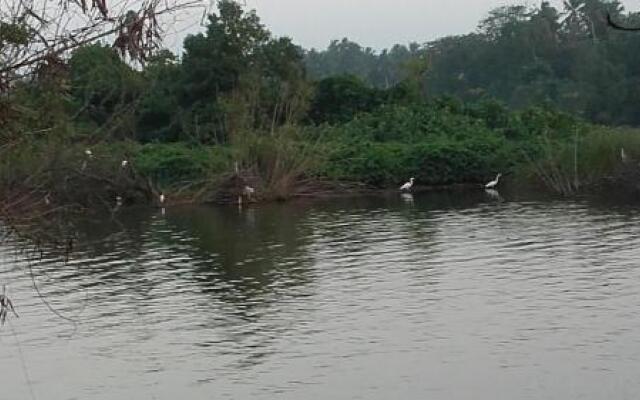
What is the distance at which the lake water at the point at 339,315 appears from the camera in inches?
341

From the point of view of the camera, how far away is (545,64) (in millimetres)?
47156

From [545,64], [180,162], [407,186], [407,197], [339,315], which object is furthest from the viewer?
[545,64]

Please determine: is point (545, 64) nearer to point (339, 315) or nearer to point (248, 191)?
point (248, 191)

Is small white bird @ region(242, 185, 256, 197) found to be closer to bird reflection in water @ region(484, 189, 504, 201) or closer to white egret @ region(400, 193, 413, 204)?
white egret @ region(400, 193, 413, 204)

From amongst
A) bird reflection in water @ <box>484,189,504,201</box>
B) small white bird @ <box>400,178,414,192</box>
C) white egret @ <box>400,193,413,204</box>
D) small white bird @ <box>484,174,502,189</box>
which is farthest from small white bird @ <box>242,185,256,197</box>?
small white bird @ <box>484,174,502,189</box>

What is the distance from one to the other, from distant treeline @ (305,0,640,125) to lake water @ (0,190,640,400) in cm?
1997

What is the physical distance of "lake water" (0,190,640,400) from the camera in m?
8.66

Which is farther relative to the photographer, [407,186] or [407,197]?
[407,186]

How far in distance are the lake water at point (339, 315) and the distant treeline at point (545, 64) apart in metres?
20.0

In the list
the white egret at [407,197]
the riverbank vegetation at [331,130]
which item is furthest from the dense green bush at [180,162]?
the white egret at [407,197]

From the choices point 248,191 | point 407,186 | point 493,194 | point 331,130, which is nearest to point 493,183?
point 493,194

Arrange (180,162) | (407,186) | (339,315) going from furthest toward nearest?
1. (407,186)
2. (180,162)
3. (339,315)

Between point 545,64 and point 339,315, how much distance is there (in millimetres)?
37663

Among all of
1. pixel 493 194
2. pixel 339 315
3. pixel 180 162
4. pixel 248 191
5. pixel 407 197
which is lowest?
pixel 339 315
